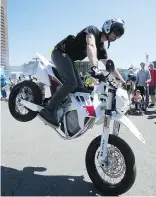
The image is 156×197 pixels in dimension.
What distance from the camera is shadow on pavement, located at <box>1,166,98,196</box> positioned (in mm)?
3398

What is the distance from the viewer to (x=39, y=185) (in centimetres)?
360

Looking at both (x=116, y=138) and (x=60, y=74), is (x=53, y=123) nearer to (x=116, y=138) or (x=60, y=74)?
(x=60, y=74)

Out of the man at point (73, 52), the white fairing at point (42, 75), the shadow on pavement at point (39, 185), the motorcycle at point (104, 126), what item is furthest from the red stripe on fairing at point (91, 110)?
the white fairing at point (42, 75)

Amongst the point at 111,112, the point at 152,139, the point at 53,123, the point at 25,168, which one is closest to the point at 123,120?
the point at 111,112

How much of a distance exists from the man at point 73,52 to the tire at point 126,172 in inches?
27.5

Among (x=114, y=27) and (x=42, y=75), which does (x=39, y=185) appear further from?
(x=114, y=27)

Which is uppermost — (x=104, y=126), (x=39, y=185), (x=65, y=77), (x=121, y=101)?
(x=65, y=77)

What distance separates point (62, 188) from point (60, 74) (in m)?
1.53

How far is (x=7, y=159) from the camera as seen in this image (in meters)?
4.50

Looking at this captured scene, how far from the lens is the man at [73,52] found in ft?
12.2

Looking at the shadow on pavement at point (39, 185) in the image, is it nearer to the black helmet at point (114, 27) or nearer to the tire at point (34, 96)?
the tire at point (34, 96)

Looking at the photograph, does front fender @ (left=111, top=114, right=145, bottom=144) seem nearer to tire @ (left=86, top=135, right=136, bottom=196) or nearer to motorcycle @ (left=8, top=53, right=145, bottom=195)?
motorcycle @ (left=8, top=53, right=145, bottom=195)

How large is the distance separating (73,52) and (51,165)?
63.5 inches

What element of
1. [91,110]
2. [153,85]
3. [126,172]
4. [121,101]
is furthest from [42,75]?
[153,85]
